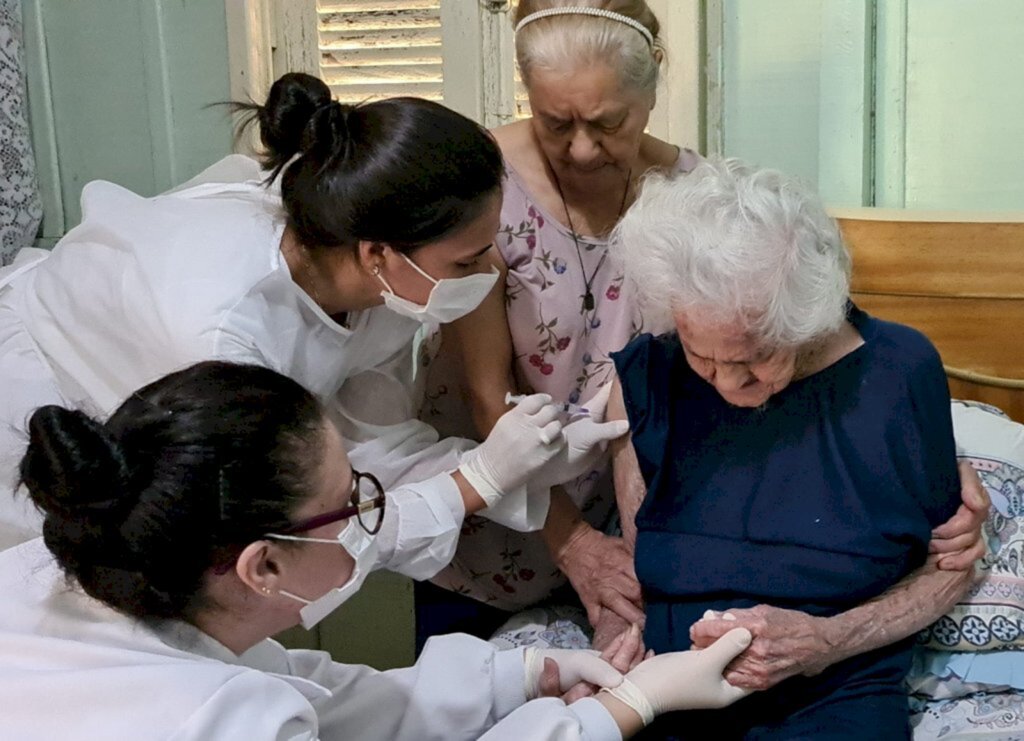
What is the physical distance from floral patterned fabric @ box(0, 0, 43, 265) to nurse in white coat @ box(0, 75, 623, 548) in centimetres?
62

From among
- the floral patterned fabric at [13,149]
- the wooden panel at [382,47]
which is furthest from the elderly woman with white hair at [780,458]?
the floral patterned fabric at [13,149]

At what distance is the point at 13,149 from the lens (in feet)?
7.58

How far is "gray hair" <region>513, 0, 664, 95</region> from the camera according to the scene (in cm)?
160

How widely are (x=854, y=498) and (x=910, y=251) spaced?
34.0 inches

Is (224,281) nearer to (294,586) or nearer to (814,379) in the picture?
(294,586)

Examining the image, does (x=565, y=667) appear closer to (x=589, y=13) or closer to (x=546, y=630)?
(x=546, y=630)

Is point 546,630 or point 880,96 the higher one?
point 880,96

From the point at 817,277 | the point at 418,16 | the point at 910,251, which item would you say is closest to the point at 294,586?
the point at 817,277

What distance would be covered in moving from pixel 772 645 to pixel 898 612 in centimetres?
20

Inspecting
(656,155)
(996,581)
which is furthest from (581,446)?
(996,581)

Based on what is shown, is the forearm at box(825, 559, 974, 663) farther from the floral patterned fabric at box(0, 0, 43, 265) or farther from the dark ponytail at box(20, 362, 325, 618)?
the floral patterned fabric at box(0, 0, 43, 265)

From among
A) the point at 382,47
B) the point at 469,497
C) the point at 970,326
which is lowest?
the point at 469,497

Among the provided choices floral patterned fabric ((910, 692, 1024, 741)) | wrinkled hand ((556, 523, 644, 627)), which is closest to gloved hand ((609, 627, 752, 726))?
wrinkled hand ((556, 523, 644, 627))

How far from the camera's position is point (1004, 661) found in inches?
63.5
